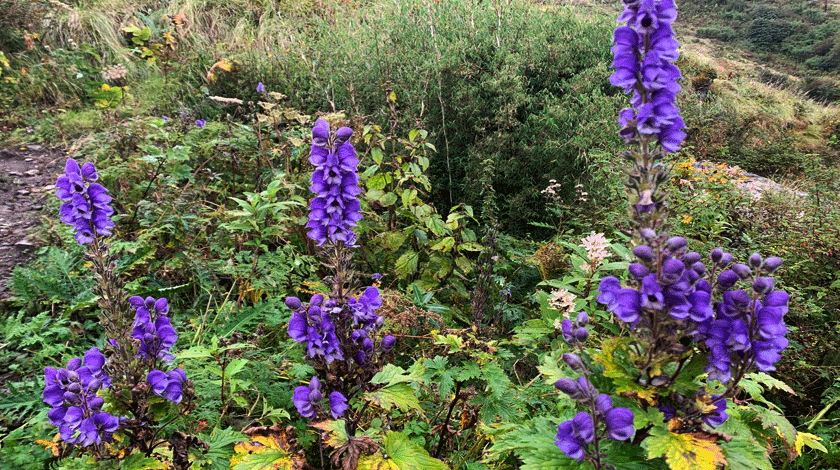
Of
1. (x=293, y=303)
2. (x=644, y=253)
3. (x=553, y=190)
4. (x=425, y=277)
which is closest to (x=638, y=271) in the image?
(x=644, y=253)

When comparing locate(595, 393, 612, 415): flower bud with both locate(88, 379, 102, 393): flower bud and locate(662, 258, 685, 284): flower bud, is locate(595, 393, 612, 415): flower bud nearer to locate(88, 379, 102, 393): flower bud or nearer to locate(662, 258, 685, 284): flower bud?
locate(662, 258, 685, 284): flower bud

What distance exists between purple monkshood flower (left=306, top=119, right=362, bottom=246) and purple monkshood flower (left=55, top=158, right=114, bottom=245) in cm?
84

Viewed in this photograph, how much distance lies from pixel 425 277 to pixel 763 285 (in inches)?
92.3

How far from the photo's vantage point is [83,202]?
1821mm

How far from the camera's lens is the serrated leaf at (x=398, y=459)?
153 cm

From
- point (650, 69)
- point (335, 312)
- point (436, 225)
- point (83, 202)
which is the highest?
point (650, 69)

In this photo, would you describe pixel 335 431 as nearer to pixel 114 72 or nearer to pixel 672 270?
pixel 672 270

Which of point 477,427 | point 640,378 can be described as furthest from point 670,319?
point 477,427

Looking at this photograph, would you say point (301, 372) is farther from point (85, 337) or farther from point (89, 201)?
point (85, 337)

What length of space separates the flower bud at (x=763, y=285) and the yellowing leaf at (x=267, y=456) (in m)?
1.38

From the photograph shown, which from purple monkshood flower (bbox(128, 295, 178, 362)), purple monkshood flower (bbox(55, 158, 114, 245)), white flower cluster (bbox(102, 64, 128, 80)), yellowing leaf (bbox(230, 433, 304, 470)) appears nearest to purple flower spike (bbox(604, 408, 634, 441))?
yellowing leaf (bbox(230, 433, 304, 470))

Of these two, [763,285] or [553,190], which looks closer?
[763,285]

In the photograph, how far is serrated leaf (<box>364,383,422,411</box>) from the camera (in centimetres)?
156

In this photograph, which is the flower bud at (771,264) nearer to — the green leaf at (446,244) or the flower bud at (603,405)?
the flower bud at (603,405)
